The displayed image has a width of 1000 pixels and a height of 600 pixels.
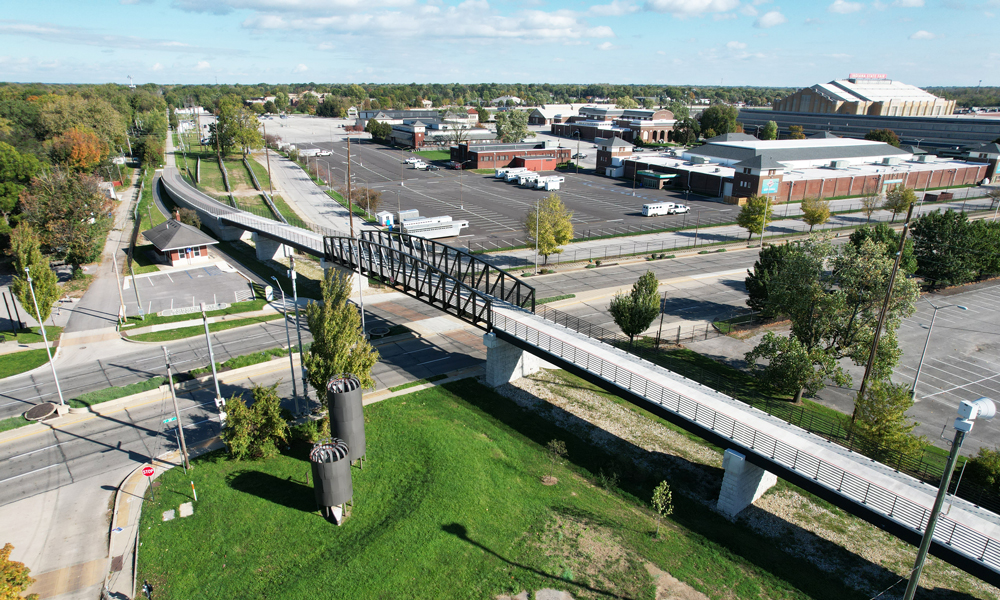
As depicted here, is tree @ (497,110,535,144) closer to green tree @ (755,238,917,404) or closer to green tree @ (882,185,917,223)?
green tree @ (882,185,917,223)

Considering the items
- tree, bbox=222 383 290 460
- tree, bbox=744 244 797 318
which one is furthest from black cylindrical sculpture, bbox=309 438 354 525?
tree, bbox=744 244 797 318

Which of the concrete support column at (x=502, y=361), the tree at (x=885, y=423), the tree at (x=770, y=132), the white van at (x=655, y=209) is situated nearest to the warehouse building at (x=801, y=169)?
the white van at (x=655, y=209)

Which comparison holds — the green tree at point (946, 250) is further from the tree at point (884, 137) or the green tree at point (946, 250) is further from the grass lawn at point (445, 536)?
the tree at point (884, 137)

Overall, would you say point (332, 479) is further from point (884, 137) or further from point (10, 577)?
point (884, 137)

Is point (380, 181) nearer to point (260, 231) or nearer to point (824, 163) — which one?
point (260, 231)

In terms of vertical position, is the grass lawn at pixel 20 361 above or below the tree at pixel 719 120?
below

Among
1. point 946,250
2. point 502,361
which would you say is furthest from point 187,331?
point 946,250
